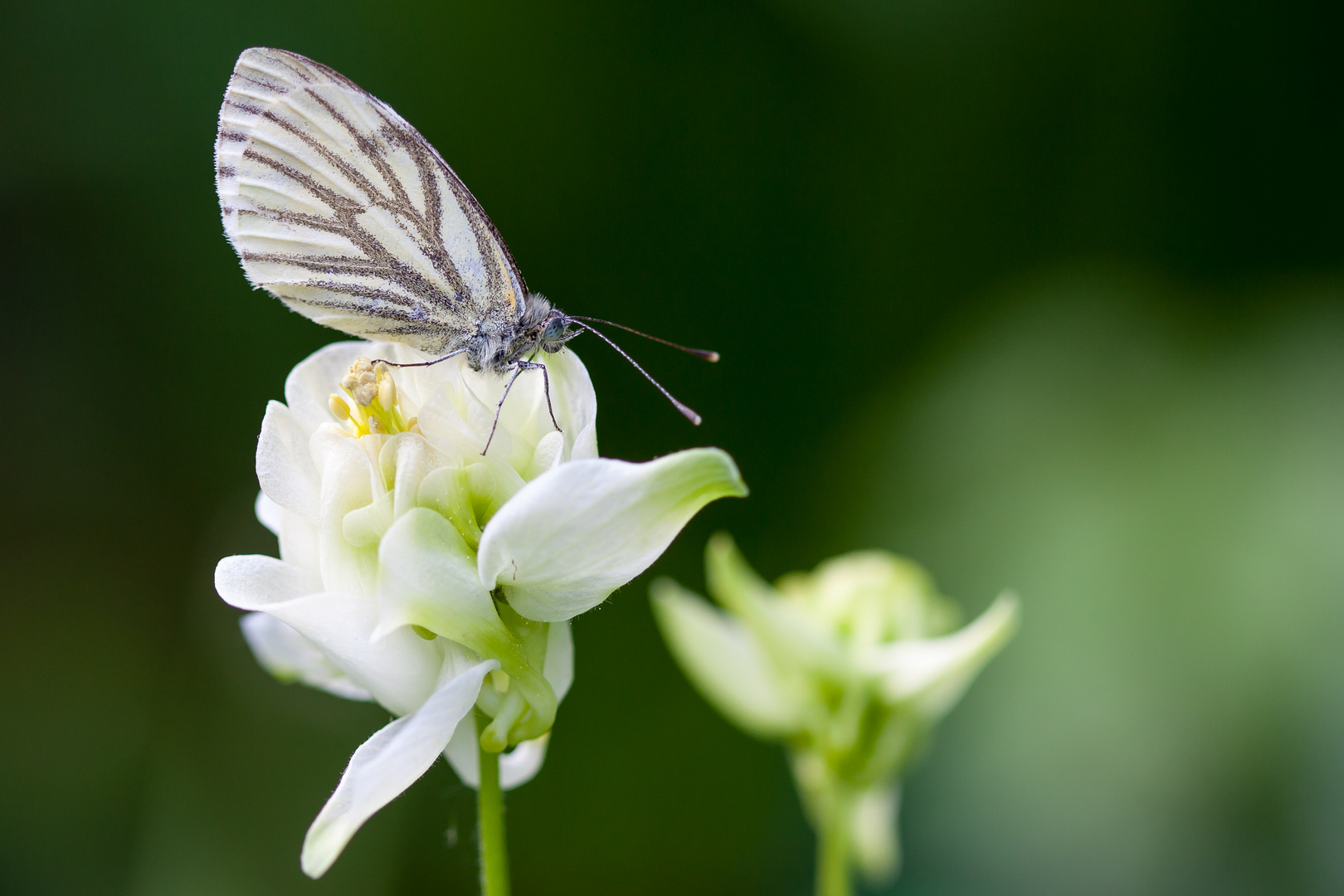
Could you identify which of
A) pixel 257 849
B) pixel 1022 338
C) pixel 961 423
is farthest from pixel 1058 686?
pixel 257 849

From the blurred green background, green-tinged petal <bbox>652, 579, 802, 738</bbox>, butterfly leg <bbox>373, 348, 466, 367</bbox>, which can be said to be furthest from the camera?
the blurred green background

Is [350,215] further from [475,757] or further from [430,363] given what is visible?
[475,757]

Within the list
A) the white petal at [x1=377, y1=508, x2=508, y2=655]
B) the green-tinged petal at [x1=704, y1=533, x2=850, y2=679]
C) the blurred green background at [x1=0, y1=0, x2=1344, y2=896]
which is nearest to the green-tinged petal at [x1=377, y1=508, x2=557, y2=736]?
the white petal at [x1=377, y1=508, x2=508, y2=655]

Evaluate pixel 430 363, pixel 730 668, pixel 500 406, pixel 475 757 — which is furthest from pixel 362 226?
pixel 730 668

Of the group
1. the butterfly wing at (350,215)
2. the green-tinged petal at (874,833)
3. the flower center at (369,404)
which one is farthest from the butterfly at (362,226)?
the green-tinged petal at (874,833)

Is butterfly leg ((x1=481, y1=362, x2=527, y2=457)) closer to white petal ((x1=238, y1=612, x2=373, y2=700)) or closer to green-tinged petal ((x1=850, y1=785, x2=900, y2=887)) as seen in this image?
white petal ((x1=238, y1=612, x2=373, y2=700))
